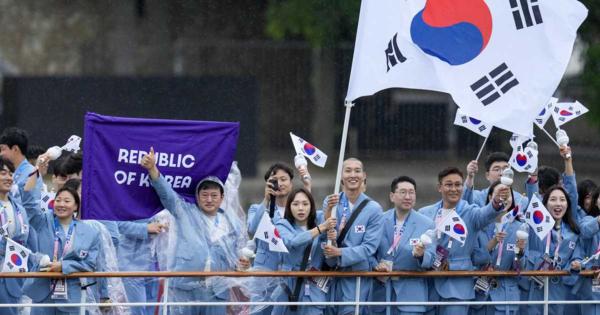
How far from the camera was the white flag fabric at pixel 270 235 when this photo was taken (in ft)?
33.2

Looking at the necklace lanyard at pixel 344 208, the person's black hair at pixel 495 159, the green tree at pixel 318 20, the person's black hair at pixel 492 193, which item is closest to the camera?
the necklace lanyard at pixel 344 208

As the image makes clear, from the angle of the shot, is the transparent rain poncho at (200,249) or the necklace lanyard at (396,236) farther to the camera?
the necklace lanyard at (396,236)

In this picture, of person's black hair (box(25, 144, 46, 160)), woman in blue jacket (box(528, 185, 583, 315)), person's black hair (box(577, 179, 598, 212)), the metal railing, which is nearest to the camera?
→ the metal railing

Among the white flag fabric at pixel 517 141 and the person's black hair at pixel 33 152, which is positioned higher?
the white flag fabric at pixel 517 141

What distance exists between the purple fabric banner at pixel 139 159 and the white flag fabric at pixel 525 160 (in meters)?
2.10

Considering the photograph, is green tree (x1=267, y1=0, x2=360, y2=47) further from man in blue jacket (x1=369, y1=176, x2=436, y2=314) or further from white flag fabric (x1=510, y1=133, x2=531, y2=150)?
man in blue jacket (x1=369, y1=176, x2=436, y2=314)

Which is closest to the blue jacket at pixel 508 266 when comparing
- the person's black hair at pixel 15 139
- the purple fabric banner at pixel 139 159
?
the purple fabric banner at pixel 139 159

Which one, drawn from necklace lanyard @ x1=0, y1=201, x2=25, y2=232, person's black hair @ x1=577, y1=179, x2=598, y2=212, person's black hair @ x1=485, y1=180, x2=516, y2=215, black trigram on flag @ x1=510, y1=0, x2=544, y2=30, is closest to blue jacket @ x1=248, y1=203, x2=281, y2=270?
person's black hair @ x1=485, y1=180, x2=516, y2=215

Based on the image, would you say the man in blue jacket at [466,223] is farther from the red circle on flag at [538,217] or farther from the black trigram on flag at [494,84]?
the black trigram on flag at [494,84]

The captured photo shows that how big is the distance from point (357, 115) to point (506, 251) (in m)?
8.67

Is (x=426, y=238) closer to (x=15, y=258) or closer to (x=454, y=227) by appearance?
(x=454, y=227)

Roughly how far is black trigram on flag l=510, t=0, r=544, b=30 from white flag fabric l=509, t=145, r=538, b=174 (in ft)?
3.38

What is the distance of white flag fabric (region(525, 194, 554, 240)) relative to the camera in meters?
10.6

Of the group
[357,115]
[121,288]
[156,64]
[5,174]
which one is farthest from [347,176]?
[156,64]
